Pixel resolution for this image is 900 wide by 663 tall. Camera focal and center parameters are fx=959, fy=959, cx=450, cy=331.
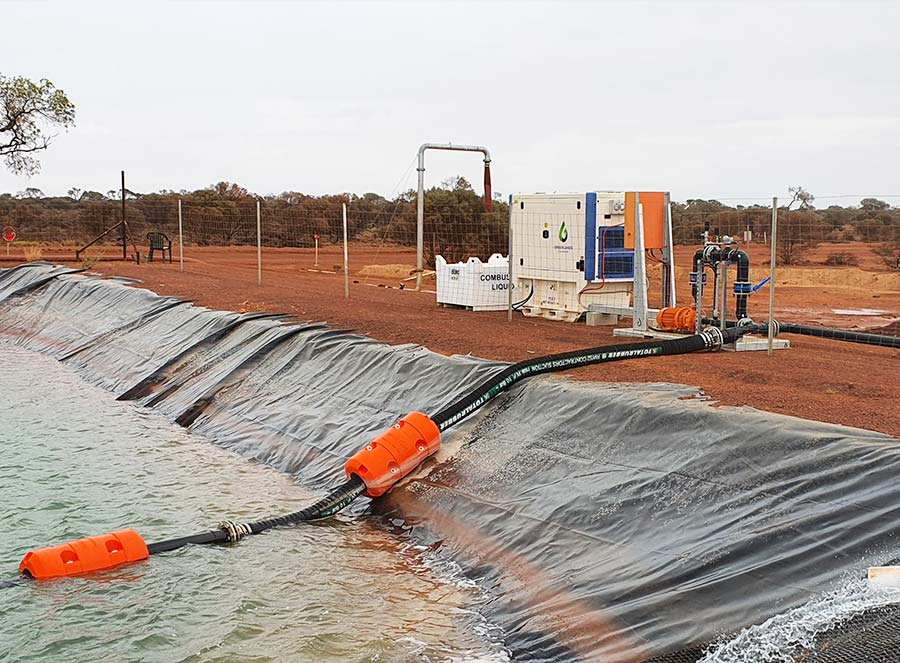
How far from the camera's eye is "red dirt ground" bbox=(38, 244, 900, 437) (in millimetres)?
8867

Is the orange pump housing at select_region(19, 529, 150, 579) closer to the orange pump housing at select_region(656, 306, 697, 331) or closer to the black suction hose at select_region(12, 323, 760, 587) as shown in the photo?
the black suction hose at select_region(12, 323, 760, 587)

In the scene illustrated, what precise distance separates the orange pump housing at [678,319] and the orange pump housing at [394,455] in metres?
5.19

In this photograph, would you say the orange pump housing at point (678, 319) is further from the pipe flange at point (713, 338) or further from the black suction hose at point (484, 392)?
the pipe flange at point (713, 338)

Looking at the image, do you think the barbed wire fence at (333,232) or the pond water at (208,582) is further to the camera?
the barbed wire fence at (333,232)

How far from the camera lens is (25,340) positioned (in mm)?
20531

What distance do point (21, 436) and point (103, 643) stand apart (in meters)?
6.36

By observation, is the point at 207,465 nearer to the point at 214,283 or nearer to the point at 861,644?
the point at 861,644

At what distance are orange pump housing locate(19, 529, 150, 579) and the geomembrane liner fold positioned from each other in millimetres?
2294

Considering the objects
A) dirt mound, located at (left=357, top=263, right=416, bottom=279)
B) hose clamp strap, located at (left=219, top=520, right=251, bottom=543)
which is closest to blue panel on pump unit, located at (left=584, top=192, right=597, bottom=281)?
hose clamp strap, located at (left=219, top=520, right=251, bottom=543)

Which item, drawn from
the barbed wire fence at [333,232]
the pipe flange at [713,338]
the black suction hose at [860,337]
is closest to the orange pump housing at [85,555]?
the pipe flange at [713,338]

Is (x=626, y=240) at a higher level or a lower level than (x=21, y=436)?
higher

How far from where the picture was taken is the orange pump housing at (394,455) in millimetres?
8828

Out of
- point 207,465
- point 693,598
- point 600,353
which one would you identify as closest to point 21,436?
point 207,465

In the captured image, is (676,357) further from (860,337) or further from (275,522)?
(275,522)
